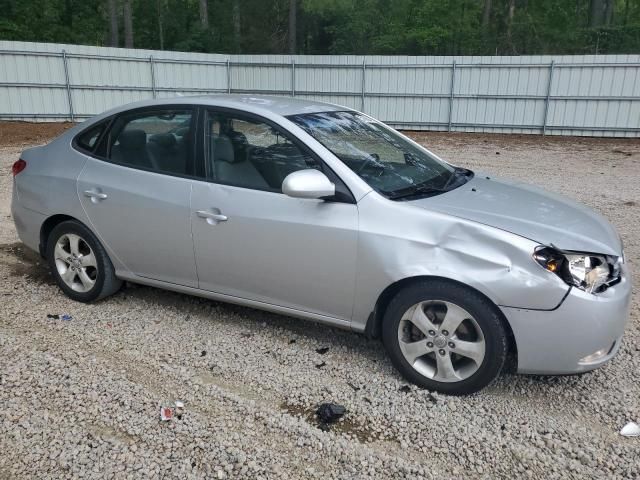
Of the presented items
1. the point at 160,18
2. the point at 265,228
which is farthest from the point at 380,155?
the point at 160,18

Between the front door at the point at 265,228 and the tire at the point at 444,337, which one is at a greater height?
the front door at the point at 265,228

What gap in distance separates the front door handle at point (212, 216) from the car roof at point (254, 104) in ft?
2.47

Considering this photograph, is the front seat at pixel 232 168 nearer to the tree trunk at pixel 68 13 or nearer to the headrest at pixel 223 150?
the headrest at pixel 223 150

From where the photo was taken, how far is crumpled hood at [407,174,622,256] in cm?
310

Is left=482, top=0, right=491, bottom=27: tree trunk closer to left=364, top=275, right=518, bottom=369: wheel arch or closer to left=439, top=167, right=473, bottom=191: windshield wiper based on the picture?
left=439, top=167, right=473, bottom=191: windshield wiper

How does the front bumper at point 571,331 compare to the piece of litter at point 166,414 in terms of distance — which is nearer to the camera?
the front bumper at point 571,331

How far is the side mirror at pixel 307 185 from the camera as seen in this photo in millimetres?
3229

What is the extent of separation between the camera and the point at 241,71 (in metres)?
22.0

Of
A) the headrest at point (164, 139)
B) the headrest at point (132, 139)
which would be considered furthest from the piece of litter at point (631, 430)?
the headrest at point (132, 139)

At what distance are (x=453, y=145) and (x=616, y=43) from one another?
17330 millimetres

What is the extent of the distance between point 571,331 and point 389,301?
100 centimetres

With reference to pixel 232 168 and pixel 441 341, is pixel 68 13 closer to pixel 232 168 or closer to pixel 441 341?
pixel 232 168

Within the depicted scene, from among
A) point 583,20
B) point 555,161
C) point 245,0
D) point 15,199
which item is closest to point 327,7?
point 245,0

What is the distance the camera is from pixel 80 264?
176 inches
